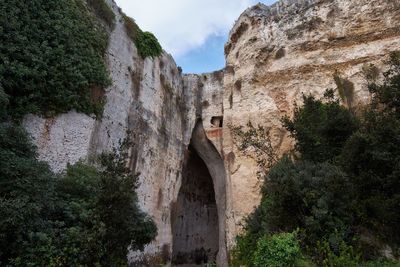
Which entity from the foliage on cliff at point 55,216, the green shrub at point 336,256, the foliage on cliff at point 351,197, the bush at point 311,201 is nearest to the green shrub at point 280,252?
the foliage on cliff at point 351,197

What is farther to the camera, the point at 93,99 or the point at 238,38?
the point at 238,38

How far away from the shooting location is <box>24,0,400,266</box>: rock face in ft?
50.5

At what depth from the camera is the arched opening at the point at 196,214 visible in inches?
862

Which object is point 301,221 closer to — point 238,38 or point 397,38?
point 397,38

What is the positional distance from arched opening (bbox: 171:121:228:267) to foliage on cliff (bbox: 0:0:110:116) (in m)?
9.74

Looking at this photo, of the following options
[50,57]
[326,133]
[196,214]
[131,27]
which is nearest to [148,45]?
[131,27]

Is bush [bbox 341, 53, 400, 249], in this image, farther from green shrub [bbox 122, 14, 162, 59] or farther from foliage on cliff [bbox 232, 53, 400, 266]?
green shrub [bbox 122, 14, 162, 59]

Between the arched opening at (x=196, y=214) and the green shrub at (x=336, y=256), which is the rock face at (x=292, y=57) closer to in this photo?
the arched opening at (x=196, y=214)

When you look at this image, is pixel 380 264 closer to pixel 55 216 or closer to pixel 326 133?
pixel 326 133

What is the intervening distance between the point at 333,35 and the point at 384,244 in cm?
1139

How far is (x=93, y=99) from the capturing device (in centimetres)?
1295

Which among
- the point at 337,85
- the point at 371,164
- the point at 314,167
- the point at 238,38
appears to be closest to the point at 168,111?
the point at 238,38

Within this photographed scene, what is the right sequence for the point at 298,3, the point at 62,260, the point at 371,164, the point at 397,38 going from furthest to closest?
the point at 298,3
the point at 397,38
the point at 371,164
the point at 62,260

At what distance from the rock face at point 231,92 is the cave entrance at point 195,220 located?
2.70 metres
